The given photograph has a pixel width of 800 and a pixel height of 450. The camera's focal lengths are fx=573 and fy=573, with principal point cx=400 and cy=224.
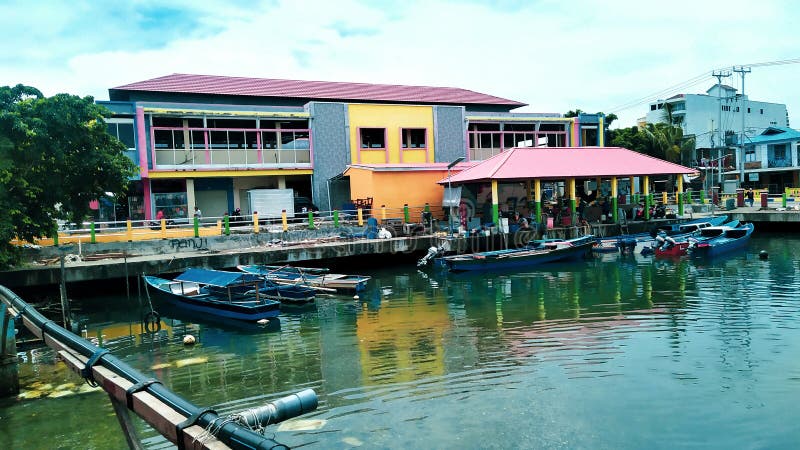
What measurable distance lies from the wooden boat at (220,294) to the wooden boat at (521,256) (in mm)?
8179

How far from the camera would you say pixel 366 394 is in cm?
958

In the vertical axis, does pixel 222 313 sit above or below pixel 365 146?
below

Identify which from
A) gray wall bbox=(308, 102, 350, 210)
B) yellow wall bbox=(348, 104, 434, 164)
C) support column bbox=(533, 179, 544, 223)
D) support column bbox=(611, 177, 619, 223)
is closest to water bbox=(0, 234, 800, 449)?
support column bbox=(533, 179, 544, 223)

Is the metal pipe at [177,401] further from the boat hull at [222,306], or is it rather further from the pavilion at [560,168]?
the pavilion at [560,168]

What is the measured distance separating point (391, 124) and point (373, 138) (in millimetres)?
1258

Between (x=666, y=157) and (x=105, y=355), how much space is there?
51245 mm

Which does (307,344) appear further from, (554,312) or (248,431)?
(248,431)

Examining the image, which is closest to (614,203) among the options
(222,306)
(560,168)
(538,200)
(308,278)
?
(560,168)

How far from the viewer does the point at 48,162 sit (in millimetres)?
17047

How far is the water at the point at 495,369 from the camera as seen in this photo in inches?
317

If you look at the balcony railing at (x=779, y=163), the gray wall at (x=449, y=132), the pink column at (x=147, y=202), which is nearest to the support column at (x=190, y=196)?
the pink column at (x=147, y=202)

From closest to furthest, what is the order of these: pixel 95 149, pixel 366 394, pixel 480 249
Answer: pixel 366 394
pixel 95 149
pixel 480 249

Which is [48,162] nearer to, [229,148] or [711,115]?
[229,148]

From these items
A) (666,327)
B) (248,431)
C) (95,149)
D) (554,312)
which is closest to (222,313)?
(95,149)
